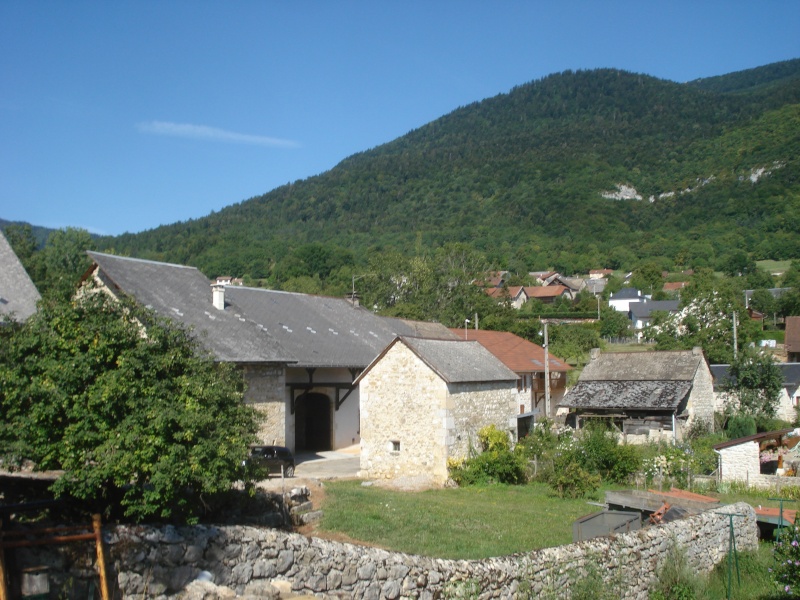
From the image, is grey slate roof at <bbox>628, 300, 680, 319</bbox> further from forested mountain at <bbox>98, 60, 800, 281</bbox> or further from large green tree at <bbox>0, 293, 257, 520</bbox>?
large green tree at <bbox>0, 293, 257, 520</bbox>

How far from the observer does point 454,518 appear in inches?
577

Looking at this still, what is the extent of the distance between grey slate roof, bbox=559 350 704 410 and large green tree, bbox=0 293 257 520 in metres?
26.3

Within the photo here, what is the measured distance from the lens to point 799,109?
15700cm

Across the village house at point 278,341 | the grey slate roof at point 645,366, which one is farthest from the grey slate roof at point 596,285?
the village house at point 278,341

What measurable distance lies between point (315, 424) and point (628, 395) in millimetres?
15150

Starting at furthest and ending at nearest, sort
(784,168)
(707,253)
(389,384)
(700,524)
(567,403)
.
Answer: (784,168) < (707,253) < (567,403) < (389,384) < (700,524)

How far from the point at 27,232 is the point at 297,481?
46.3 meters

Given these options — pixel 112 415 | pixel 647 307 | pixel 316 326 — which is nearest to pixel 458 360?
pixel 316 326

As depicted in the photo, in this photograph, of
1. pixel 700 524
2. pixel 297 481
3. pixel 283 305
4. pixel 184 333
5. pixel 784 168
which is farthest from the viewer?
pixel 784 168

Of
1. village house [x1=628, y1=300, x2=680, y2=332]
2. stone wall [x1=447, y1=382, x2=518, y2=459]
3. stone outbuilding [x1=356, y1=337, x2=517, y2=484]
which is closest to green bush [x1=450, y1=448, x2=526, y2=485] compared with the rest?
stone outbuilding [x1=356, y1=337, x2=517, y2=484]

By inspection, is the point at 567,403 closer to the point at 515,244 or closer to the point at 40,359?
the point at 40,359

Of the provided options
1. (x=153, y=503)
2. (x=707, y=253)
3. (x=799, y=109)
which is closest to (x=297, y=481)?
(x=153, y=503)

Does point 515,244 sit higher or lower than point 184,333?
higher

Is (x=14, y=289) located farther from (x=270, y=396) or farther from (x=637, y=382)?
(x=637, y=382)
